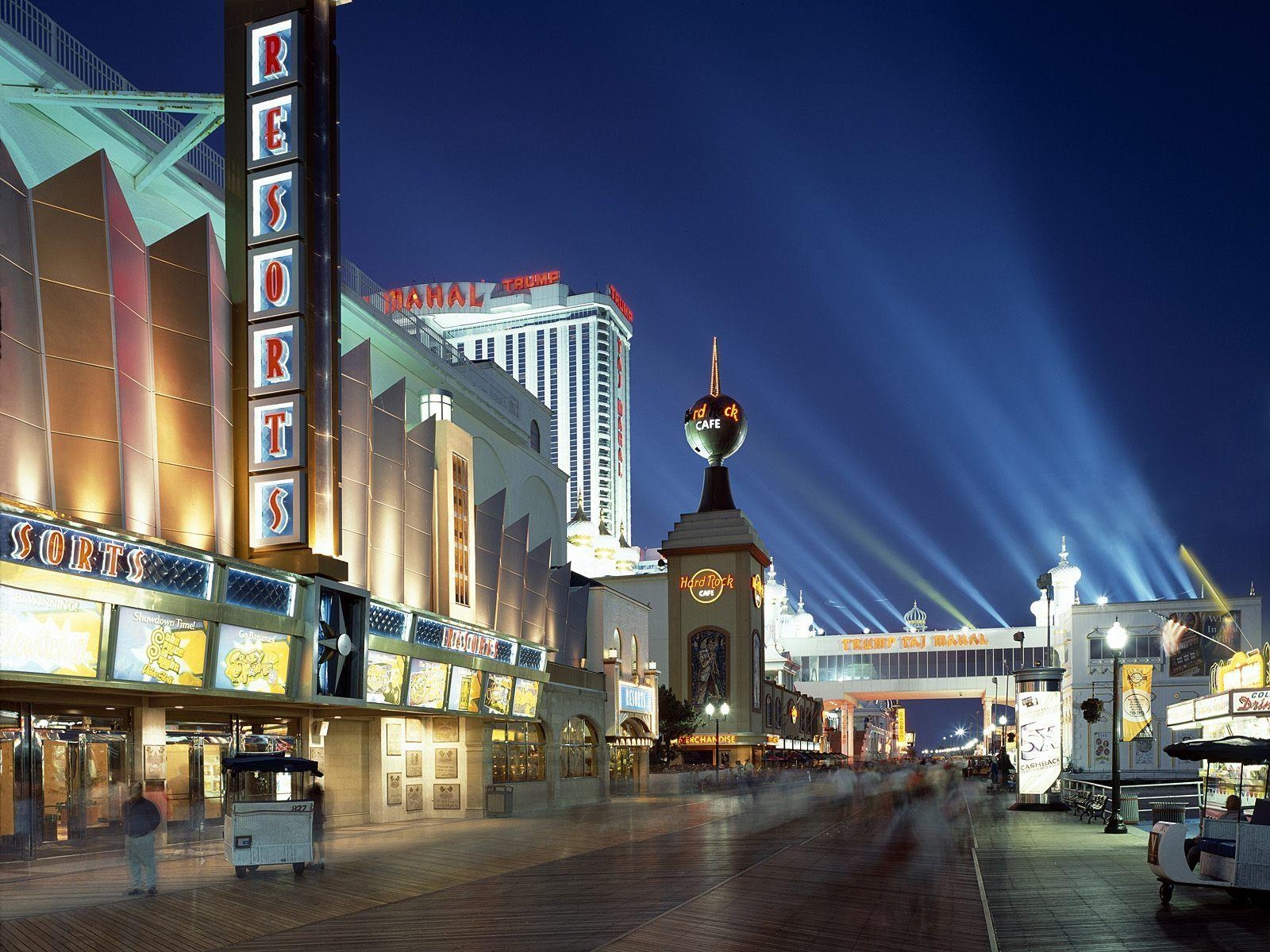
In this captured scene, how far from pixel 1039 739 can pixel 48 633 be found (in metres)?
29.8

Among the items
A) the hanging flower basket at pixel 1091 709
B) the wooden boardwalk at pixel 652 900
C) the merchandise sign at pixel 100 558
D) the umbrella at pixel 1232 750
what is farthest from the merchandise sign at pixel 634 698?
the umbrella at pixel 1232 750

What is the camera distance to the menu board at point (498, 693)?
3841 cm

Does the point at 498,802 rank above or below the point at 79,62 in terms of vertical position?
below

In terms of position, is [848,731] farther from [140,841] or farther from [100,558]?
[140,841]

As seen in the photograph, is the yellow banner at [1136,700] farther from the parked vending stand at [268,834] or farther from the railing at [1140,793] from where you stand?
the parked vending stand at [268,834]

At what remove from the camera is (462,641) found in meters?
36.2

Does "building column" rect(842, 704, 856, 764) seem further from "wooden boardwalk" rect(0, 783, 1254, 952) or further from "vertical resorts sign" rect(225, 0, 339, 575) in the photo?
"vertical resorts sign" rect(225, 0, 339, 575)

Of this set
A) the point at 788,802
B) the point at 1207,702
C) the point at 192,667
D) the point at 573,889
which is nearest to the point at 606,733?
the point at 788,802

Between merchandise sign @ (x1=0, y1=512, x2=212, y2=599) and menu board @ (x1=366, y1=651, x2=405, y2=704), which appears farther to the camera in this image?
menu board @ (x1=366, y1=651, x2=405, y2=704)

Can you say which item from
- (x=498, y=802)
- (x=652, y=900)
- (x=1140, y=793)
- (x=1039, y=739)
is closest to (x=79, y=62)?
(x=652, y=900)

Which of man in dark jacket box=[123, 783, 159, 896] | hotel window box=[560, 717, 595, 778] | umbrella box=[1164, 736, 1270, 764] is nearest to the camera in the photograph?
man in dark jacket box=[123, 783, 159, 896]

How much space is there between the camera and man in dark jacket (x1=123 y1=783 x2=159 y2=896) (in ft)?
58.0

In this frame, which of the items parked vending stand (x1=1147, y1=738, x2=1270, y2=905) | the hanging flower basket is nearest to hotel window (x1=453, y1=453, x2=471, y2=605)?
the hanging flower basket

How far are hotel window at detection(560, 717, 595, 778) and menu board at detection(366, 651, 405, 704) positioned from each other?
49.6 feet
